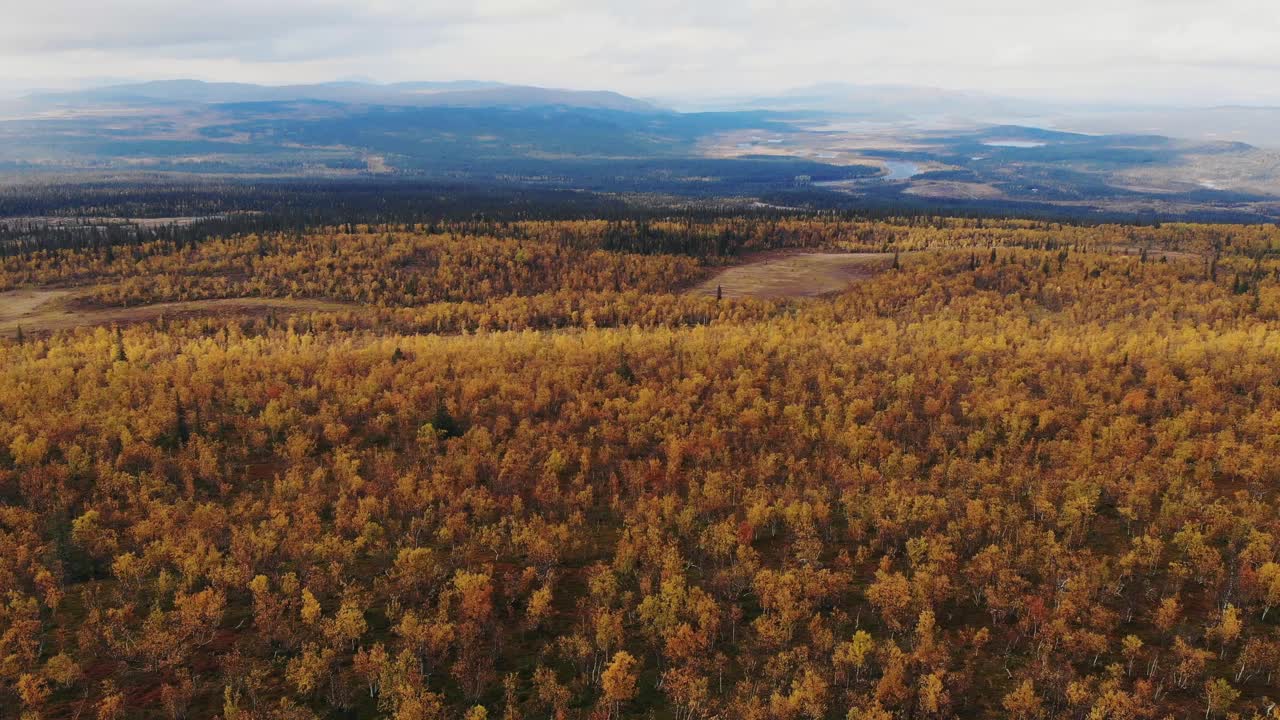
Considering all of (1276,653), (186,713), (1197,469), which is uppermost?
(1197,469)

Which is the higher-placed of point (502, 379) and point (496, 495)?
point (502, 379)

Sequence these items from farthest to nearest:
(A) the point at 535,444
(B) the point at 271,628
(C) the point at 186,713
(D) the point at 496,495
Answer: (A) the point at 535,444 < (D) the point at 496,495 < (B) the point at 271,628 < (C) the point at 186,713

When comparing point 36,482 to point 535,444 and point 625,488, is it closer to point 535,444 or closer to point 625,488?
point 535,444

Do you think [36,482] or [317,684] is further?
[36,482]

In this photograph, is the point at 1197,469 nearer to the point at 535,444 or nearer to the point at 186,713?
the point at 535,444

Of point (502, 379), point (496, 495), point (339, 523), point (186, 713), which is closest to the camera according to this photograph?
point (186, 713)

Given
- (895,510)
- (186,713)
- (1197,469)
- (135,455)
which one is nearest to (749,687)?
(895,510)

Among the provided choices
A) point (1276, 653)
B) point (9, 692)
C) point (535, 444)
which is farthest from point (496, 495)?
point (1276, 653)
